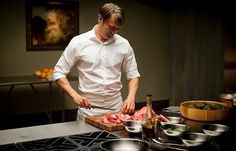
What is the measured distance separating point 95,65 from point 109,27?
0.34m

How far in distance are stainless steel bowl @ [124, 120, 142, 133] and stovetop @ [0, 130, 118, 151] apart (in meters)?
0.10

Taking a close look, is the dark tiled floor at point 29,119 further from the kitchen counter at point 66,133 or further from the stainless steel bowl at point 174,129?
the stainless steel bowl at point 174,129

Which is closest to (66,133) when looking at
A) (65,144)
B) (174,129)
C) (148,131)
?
(65,144)

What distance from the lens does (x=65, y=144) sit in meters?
1.97

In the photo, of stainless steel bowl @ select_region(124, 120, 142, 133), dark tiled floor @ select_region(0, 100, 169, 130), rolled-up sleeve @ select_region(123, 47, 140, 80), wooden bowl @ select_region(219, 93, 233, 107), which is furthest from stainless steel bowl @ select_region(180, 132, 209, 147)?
dark tiled floor @ select_region(0, 100, 169, 130)

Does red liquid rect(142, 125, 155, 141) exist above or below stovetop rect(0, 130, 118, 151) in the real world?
above

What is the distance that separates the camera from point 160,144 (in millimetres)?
1871

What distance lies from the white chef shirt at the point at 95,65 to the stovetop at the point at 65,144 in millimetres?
893

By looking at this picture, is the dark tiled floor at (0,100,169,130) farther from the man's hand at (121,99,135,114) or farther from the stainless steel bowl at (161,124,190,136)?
the stainless steel bowl at (161,124,190,136)

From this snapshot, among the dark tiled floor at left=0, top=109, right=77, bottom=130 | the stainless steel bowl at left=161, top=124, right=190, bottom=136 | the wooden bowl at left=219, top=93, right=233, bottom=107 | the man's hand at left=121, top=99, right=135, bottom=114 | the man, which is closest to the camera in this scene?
the stainless steel bowl at left=161, top=124, right=190, bottom=136

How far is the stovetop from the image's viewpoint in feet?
6.22

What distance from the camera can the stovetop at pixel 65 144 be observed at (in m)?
1.89

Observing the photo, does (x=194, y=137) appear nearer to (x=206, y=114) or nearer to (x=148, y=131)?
(x=148, y=131)

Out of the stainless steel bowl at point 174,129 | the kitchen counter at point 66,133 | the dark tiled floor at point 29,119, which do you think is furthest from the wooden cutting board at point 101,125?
Result: the dark tiled floor at point 29,119
